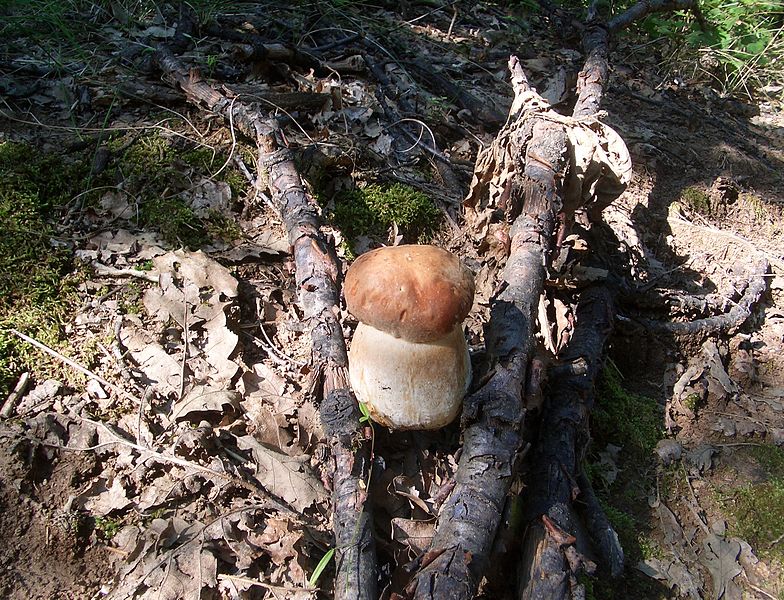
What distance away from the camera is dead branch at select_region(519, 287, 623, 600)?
2.07 m

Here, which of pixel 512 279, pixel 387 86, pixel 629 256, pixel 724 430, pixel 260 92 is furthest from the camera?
pixel 387 86

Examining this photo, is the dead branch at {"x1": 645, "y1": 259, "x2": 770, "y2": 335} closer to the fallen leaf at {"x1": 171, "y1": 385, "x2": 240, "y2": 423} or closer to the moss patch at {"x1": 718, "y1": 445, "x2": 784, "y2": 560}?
the moss patch at {"x1": 718, "y1": 445, "x2": 784, "y2": 560}

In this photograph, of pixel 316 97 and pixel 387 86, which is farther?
pixel 387 86

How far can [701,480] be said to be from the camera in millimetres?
2977

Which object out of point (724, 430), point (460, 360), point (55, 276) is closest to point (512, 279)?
point (460, 360)

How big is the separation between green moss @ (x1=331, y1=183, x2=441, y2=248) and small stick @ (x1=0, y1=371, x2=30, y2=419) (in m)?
1.97

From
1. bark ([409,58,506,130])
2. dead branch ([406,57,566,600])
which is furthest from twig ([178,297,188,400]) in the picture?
bark ([409,58,506,130])

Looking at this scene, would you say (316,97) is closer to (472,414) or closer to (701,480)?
(472,414)

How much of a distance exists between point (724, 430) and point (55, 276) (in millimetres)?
3819

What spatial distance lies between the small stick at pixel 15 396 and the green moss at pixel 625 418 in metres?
2.89

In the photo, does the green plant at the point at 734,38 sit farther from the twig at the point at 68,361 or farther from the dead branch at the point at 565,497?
the twig at the point at 68,361

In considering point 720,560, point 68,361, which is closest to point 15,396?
point 68,361

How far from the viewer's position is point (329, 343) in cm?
265

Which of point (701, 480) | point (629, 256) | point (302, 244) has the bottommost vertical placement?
point (701, 480)
